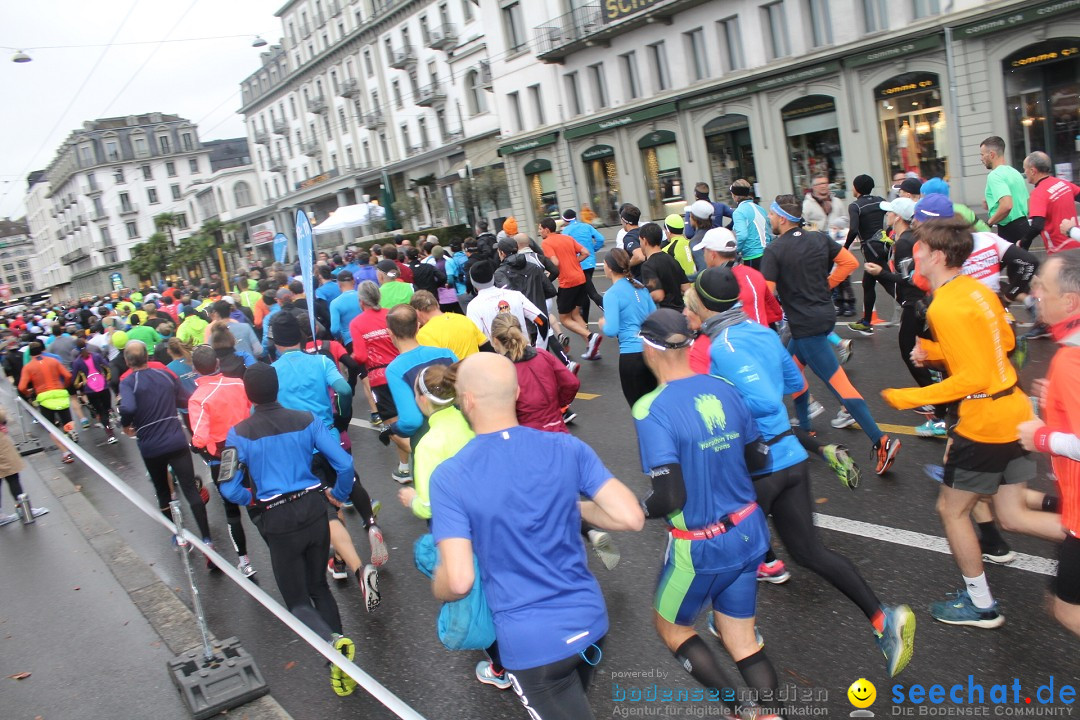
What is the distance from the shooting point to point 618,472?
6.75 m

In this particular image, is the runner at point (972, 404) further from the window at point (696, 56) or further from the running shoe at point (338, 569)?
the window at point (696, 56)

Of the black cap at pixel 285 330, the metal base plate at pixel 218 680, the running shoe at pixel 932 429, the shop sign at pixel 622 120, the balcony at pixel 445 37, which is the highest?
the balcony at pixel 445 37

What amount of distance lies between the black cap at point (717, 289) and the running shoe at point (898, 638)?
5.15 feet

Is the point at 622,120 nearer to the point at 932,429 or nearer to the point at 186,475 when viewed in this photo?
the point at 932,429

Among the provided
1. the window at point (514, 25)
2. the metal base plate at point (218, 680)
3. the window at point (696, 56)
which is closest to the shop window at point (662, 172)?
the window at point (696, 56)

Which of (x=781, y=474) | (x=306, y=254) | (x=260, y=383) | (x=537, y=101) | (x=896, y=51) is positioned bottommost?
(x=781, y=474)

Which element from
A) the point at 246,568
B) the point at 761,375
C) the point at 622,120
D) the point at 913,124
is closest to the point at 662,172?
the point at 622,120

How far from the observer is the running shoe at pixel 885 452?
549 cm

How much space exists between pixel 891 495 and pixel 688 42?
25.5 meters

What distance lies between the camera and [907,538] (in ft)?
15.5

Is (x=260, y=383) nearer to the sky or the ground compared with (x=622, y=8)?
nearer to the ground

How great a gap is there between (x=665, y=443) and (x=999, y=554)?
2426mm

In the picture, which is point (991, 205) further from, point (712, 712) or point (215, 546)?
point (215, 546)

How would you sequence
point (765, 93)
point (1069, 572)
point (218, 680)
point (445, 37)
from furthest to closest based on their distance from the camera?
point (445, 37) < point (765, 93) < point (218, 680) < point (1069, 572)
